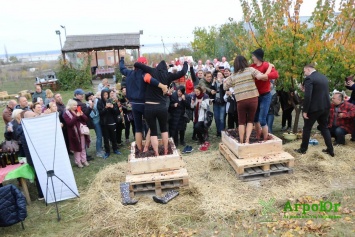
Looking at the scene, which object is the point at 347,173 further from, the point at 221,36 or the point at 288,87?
the point at 221,36

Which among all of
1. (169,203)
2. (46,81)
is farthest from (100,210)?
(46,81)

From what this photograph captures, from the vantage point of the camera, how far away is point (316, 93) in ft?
18.5

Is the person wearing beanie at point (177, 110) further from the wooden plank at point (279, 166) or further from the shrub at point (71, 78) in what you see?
the shrub at point (71, 78)

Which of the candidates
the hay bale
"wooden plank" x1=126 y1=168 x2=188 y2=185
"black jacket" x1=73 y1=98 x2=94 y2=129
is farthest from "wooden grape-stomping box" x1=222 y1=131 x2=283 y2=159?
"black jacket" x1=73 y1=98 x2=94 y2=129

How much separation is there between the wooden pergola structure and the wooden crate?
60.3 ft

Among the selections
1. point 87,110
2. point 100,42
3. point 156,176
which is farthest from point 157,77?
point 100,42

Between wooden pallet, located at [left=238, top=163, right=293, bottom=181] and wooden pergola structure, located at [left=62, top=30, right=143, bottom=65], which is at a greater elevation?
wooden pergola structure, located at [left=62, top=30, right=143, bottom=65]

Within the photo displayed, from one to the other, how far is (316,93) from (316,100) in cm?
14

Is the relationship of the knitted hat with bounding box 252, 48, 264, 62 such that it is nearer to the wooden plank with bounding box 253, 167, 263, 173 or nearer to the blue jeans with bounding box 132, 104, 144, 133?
the wooden plank with bounding box 253, 167, 263, 173

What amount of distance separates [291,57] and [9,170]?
6.12 meters

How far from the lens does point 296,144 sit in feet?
21.8

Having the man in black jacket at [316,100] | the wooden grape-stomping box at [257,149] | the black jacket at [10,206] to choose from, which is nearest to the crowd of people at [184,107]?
the man in black jacket at [316,100]

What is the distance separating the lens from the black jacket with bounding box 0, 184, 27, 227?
4113 millimetres

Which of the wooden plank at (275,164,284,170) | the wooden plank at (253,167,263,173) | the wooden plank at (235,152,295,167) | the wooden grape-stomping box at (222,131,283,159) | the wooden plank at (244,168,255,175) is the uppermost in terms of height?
the wooden grape-stomping box at (222,131,283,159)
